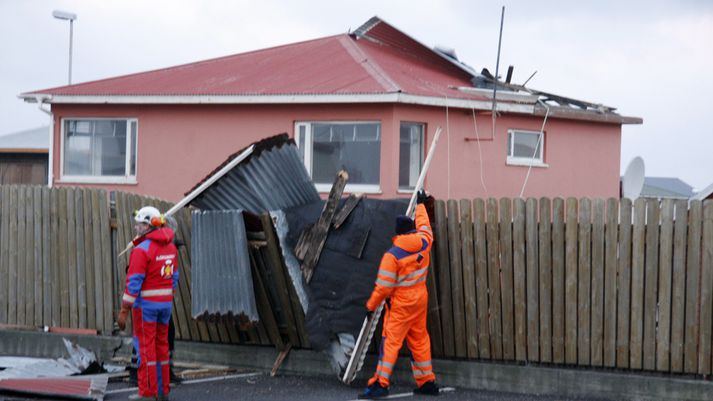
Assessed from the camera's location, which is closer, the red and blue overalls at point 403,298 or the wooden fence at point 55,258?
the red and blue overalls at point 403,298

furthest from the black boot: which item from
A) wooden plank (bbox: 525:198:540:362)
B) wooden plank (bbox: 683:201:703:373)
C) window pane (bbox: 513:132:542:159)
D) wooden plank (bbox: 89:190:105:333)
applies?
window pane (bbox: 513:132:542:159)

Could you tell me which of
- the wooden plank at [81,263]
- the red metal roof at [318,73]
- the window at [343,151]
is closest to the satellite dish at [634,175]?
the red metal roof at [318,73]

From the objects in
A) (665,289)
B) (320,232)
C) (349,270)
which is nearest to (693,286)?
(665,289)

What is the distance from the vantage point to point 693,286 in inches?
417

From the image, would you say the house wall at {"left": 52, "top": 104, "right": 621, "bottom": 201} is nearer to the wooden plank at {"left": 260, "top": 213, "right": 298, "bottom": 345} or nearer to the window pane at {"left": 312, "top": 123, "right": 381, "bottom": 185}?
the window pane at {"left": 312, "top": 123, "right": 381, "bottom": 185}

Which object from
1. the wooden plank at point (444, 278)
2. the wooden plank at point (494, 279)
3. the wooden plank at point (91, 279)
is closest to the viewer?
the wooden plank at point (494, 279)

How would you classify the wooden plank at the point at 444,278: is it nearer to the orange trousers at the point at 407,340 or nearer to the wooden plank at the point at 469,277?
the wooden plank at the point at 469,277

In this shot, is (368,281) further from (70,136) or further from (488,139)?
(70,136)

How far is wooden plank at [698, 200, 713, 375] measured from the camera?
10461 millimetres

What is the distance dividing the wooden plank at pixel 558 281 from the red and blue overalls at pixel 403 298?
126 cm

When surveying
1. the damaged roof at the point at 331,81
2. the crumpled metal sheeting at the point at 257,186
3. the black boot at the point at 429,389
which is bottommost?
the black boot at the point at 429,389

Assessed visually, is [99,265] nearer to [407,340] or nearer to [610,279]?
[407,340]

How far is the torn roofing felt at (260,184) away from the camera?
39.0 feet

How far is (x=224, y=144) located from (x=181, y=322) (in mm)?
7523
